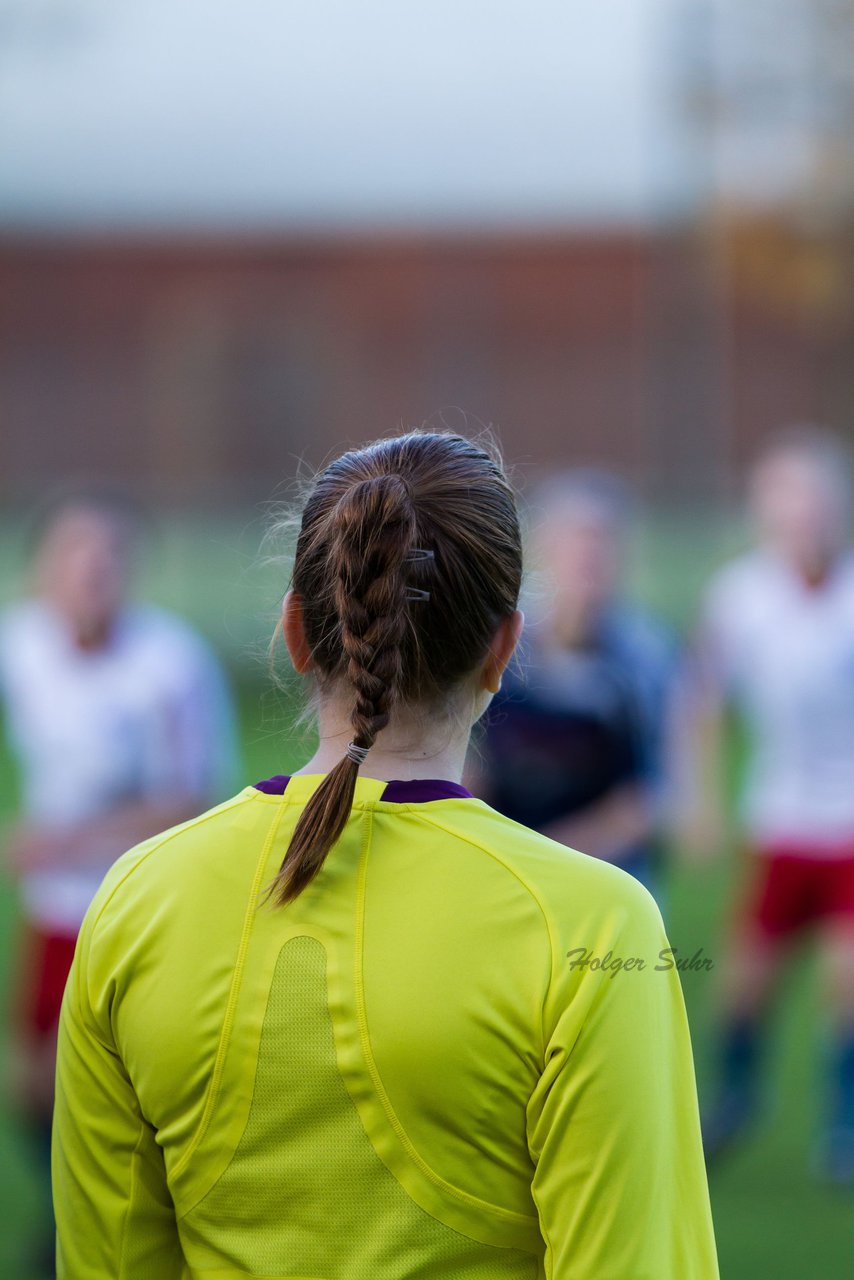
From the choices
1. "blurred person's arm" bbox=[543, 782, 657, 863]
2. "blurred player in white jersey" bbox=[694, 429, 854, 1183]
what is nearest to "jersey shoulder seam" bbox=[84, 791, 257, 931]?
"blurred person's arm" bbox=[543, 782, 657, 863]

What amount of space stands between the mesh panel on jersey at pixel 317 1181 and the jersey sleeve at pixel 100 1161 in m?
0.15

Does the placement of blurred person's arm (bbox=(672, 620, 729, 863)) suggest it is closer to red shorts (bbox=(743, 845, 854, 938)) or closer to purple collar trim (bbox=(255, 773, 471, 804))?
red shorts (bbox=(743, 845, 854, 938))

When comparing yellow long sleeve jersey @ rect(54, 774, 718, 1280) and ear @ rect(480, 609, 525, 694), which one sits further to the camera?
ear @ rect(480, 609, 525, 694)

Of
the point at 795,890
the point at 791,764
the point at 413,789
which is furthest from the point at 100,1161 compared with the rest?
the point at 791,764

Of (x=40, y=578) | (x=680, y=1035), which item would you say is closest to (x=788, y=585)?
(x=40, y=578)

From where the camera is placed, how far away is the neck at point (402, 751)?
4.99 feet

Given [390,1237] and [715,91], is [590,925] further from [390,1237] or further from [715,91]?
[715,91]

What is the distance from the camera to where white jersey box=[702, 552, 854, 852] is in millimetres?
4969

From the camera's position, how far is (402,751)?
1525mm

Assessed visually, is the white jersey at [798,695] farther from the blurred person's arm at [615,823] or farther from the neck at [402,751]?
the neck at [402,751]

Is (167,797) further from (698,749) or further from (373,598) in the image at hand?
(373,598)

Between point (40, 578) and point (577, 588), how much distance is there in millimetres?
1596

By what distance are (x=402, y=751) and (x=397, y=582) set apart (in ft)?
0.58

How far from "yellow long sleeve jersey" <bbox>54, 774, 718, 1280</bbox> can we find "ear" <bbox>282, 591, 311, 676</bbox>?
161 mm
